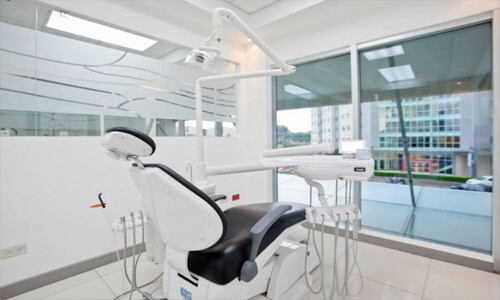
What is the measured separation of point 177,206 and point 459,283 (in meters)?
2.16

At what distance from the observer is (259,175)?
3463 mm

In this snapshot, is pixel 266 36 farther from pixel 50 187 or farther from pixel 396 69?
pixel 50 187

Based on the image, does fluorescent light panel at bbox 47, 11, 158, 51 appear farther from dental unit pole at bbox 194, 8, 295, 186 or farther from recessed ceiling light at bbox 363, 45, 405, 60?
recessed ceiling light at bbox 363, 45, 405, 60

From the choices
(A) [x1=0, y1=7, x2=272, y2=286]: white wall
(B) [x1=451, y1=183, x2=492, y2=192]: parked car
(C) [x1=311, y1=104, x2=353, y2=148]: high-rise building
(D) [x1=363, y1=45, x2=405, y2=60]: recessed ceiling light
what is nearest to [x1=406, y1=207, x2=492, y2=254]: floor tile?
(B) [x1=451, y1=183, x2=492, y2=192]: parked car

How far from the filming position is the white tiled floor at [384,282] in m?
1.78

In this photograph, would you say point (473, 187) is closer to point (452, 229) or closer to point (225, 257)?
point (452, 229)

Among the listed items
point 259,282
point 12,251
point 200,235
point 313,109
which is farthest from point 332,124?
point 12,251

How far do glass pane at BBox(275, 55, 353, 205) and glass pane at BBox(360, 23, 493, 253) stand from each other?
0.70 feet

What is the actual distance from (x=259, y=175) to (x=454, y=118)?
217 cm

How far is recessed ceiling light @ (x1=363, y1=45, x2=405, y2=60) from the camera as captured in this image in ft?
8.15

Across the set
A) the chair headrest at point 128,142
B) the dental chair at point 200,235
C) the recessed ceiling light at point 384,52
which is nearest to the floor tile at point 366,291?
the dental chair at point 200,235

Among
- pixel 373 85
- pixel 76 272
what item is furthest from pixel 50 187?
pixel 373 85

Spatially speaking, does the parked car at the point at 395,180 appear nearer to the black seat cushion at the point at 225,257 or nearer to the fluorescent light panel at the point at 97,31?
the black seat cushion at the point at 225,257

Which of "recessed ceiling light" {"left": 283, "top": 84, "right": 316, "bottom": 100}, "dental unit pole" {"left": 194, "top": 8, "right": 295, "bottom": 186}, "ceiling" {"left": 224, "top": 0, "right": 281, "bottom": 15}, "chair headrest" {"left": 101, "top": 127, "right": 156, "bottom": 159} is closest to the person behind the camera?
"chair headrest" {"left": 101, "top": 127, "right": 156, "bottom": 159}
